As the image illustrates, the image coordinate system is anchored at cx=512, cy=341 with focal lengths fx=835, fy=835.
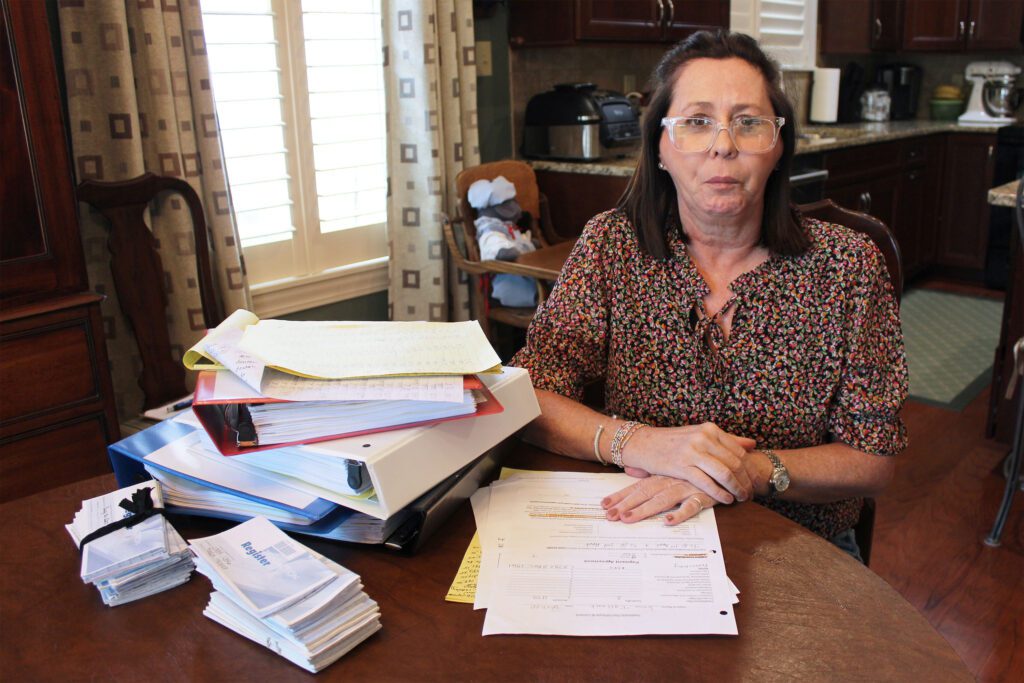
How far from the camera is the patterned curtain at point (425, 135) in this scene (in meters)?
2.97

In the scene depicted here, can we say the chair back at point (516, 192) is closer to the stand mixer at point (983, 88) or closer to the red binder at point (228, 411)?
the red binder at point (228, 411)

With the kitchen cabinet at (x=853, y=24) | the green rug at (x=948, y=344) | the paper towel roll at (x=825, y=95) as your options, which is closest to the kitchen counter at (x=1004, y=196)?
the green rug at (x=948, y=344)

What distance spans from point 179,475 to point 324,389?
0.23 metres

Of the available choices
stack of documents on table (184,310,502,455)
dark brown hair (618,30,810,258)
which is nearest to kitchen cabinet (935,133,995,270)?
dark brown hair (618,30,810,258)

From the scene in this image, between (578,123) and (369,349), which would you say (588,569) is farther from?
(578,123)

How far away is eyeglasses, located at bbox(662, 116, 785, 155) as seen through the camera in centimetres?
130

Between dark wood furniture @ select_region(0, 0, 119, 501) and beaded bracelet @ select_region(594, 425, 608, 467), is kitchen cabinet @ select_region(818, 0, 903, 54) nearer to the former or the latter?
dark wood furniture @ select_region(0, 0, 119, 501)

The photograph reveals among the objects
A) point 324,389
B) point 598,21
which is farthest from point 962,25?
point 324,389

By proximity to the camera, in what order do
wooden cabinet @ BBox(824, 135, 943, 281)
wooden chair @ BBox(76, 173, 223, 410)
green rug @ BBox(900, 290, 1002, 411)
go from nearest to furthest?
wooden chair @ BBox(76, 173, 223, 410), green rug @ BBox(900, 290, 1002, 411), wooden cabinet @ BBox(824, 135, 943, 281)

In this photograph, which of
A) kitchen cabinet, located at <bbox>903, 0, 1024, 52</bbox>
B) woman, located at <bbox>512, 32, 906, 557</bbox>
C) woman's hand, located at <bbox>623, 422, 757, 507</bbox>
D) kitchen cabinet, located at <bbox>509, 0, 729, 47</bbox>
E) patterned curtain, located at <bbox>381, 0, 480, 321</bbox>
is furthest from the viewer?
kitchen cabinet, located at <bbox>903, 0, 1024, 52</bbox>

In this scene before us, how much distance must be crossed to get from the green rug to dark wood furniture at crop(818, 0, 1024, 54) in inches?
61.0

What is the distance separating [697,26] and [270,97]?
2007 mm

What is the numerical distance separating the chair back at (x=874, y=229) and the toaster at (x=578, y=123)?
1.87 meters

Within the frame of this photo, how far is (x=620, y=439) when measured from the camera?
46.3 inches
